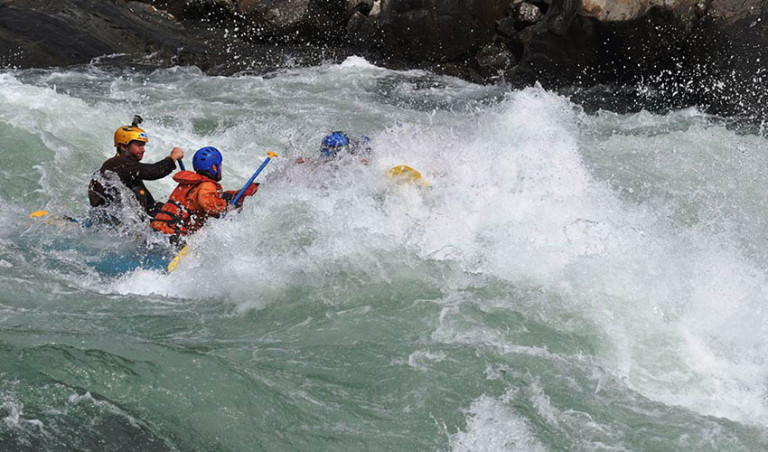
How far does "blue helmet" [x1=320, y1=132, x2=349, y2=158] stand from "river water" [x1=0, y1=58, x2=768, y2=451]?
0.58 feet

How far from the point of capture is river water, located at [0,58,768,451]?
15.0 feet

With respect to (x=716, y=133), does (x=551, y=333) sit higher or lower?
lower

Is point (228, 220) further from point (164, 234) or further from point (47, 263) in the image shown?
point (47, 263)

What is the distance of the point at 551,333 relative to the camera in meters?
5.57

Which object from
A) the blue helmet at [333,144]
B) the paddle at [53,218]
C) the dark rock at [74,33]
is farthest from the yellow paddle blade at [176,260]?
the dark rock at [74,33]

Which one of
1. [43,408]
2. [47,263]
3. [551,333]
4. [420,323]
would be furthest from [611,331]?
[47,263]

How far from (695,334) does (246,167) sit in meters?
5.76

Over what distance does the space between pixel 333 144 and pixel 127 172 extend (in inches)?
72.3

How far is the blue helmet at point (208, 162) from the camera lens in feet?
23.4


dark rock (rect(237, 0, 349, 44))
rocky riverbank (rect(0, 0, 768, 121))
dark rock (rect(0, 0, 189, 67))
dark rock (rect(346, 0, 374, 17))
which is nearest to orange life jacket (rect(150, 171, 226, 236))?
rocky riverbank (rect(0, 0, 768, 121))

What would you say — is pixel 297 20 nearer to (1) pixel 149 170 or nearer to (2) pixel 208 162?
(1) pixel 149 170

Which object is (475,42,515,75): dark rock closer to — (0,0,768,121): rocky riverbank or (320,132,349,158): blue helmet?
(0,0,768,121): rocky riverbank

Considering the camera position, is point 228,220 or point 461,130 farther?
point 461,130

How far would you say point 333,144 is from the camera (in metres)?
8.02
